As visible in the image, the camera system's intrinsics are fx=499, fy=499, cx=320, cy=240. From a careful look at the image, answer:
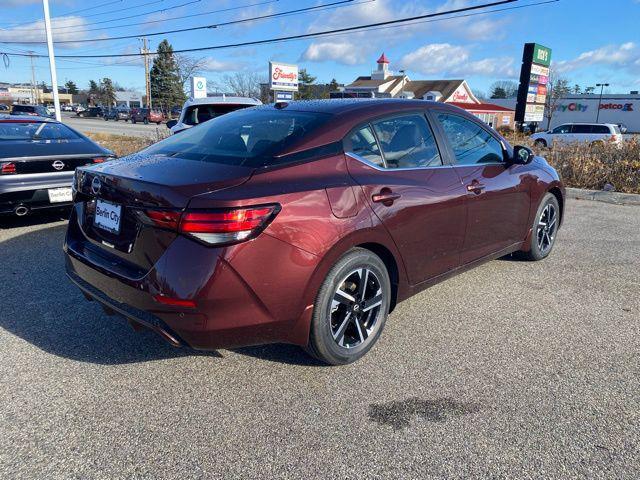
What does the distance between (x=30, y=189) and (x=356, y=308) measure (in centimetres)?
446

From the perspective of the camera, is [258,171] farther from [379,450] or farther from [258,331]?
[379,450]

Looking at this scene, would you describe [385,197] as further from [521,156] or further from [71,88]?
[71,88]

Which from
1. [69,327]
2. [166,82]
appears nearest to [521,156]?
[69,327]

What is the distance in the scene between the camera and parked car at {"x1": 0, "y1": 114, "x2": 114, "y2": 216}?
5.56 m

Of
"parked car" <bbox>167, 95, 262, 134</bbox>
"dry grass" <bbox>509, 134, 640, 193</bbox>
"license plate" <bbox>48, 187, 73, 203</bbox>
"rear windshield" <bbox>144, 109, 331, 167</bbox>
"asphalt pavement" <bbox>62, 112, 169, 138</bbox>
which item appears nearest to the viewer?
"rear windshield" <bbox>144, 109, 331, 167</bbox>

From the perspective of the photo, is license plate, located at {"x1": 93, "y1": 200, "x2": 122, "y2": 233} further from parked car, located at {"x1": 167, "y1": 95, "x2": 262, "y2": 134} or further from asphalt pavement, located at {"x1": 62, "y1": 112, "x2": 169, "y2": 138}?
asphalt pavement, located at {"x1": 62, "y1": 112, "x2": 169, "y2": 138}

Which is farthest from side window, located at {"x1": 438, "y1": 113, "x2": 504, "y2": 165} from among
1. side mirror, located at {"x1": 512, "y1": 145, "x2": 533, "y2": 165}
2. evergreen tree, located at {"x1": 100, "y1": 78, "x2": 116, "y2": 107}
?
evergreen tree, located at {"x1": 100, "y1": 78, "x2": 116, "y2": 107}

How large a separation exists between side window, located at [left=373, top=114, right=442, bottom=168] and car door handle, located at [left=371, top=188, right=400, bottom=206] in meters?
0.22

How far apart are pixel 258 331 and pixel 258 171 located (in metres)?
0.85

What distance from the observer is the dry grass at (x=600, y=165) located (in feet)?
32.2

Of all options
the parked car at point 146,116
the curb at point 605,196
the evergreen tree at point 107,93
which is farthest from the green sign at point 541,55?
the evergreen tree at point 107,93

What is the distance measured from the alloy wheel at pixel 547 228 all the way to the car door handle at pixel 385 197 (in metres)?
2.51

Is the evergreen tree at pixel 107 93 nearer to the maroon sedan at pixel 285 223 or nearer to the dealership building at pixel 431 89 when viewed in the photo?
A: the dealership building at pixel 431 89

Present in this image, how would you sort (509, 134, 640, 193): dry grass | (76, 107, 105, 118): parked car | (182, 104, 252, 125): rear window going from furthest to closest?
1. (76, 107, 105, 118): parked car
2. (509, 134, 640, 193): dry grass
3. (182, 104, 252, 125): rear window
